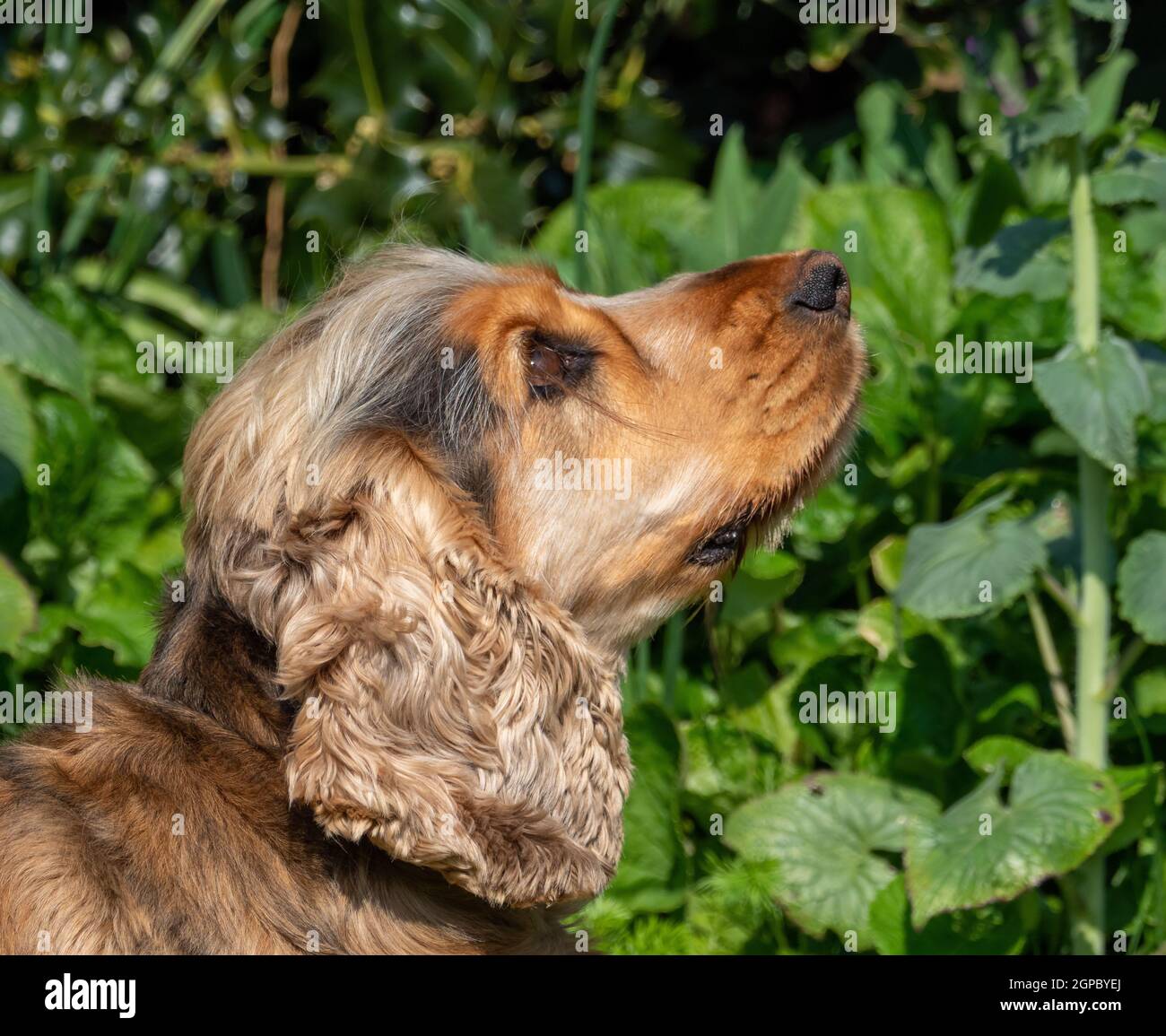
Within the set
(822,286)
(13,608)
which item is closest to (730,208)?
(822,286)

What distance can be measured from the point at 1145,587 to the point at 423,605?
194 cm

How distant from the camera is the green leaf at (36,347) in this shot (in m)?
3.38

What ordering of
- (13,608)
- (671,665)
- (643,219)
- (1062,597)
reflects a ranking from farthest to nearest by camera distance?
(643,219), (671,665), (1062,597), (13,608)

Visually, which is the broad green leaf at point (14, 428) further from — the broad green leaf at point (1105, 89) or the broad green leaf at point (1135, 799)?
the broad green leaf at point (1105, 89)

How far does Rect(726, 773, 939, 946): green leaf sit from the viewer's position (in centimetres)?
388

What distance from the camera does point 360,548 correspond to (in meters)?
2.76

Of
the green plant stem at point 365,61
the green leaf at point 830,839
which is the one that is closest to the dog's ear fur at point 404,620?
the green leaf at point 830,839

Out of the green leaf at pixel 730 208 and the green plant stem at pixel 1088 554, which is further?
the green leaf at pixel 730 208

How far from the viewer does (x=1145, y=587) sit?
142 inches

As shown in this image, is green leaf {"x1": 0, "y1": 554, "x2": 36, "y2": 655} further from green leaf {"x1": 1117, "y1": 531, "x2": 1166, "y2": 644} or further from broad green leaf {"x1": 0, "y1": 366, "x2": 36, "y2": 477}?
green leaf {"x1": 1117, "y1": 531, "x2": 1166, "y2": 644}

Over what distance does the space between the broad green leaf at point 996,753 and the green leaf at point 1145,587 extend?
49 cm

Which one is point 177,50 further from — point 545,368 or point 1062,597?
point 1062,597

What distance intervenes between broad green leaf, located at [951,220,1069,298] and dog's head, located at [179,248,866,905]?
772mm
